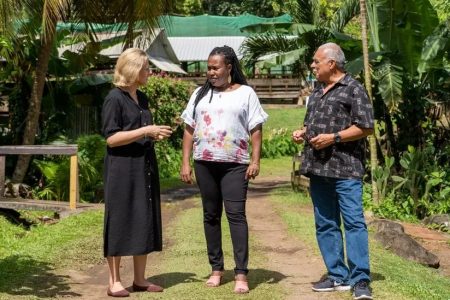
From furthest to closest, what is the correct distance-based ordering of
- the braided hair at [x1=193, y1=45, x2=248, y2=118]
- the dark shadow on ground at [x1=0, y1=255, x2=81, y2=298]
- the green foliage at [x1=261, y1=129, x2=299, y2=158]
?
1. the green foliage at [x1=261, y1=129, x2=299, y2=158]
2. the dark shadow on ground at [x1=0, y1=255, x2=81, y2=298]
3. the braided hair at [x1=193, y1=45, x2=248, y2=118]

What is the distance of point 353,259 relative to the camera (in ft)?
18.9

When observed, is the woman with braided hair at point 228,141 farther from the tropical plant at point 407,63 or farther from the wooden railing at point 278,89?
the wooden railing at point 278,89

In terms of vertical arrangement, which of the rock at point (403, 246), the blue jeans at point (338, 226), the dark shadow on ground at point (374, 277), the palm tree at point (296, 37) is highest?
the palm tree at point (296, 37)

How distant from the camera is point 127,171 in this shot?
587cm

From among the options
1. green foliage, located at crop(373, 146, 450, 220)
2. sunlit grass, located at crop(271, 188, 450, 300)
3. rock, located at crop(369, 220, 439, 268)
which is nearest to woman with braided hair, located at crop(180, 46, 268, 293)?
sunlit grass, located at crop(271, 188, 450, 300)

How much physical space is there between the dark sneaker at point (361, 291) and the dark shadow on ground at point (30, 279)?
2079mm

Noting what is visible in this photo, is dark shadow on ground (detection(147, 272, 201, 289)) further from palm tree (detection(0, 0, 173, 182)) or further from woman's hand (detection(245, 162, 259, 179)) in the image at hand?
palm tree (detection(0, 0, 173, 182))

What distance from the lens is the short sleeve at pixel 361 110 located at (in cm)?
562

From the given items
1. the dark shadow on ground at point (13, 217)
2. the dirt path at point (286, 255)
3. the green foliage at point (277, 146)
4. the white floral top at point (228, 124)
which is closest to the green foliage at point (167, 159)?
the green foliage at point (277, 146)

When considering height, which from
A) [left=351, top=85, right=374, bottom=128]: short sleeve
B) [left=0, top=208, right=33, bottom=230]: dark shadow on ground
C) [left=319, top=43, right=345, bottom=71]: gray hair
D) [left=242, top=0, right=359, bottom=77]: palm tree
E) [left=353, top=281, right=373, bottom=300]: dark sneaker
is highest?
[left=242, top=0, right=359, bottom=77]: palm tree

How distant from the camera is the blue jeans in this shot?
5.72 meters

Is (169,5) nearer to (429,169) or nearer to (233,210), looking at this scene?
(429,169)

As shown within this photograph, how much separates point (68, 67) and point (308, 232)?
8.55m

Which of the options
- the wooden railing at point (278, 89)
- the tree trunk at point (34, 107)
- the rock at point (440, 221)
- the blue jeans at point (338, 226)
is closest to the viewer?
the blue jeans at point (338, 226)
